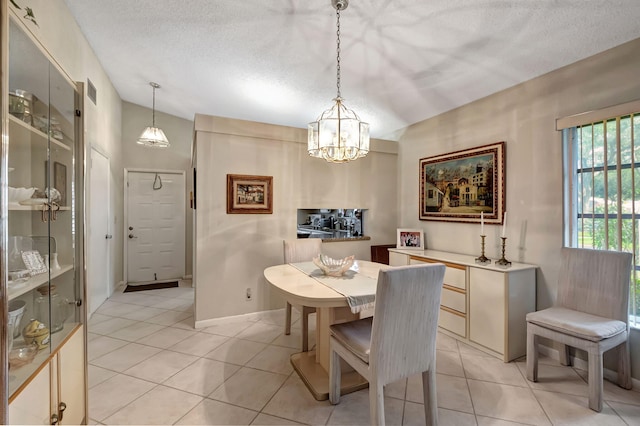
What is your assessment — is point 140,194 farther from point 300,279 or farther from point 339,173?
Answer: point 300,279

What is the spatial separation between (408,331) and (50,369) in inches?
67.0

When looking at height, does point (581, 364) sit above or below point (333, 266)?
below

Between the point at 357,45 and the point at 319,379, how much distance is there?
2635 mm

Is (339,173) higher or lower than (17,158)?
higher

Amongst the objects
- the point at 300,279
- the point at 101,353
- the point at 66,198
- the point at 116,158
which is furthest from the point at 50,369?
the point at 116,158

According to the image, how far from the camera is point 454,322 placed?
2779 millimetres

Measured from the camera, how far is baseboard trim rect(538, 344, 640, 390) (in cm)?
197

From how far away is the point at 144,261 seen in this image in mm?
4949

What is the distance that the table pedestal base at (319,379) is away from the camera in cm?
189

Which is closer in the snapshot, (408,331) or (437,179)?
(408,331)

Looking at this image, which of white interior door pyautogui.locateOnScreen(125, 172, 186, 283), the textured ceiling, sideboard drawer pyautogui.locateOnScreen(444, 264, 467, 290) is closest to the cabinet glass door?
the textured ceiling

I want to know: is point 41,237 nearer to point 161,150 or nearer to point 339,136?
point 339,136

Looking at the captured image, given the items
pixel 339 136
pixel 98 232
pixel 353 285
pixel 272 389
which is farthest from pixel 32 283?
pixel 98 232

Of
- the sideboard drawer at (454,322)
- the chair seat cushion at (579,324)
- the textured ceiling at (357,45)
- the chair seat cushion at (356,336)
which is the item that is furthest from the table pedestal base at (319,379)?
the textured ceiling at (357,45)
